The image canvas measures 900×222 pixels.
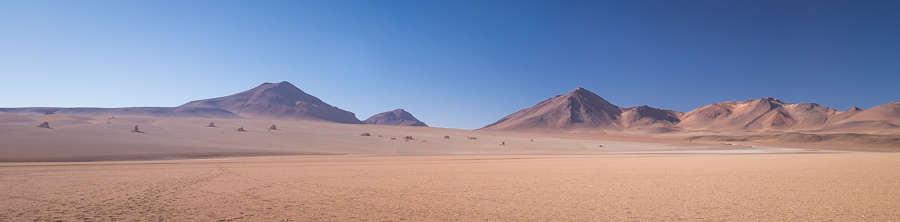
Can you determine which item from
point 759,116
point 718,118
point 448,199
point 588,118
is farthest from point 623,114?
point 448,199

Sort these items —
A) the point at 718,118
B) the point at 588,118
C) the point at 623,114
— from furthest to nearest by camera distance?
the point at 623,114 → the point at 588,118 → the point at 718,118

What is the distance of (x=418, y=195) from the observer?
748 cm

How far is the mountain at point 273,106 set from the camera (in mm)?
163500

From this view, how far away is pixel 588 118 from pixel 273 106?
→ 12952 cm

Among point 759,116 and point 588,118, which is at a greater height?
point 588,118

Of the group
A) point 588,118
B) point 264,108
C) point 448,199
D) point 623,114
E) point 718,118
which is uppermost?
point 623,114

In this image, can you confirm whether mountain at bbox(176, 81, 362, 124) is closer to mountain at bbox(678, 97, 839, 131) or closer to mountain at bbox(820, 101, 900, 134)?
mountain at bbox(678, 97, 839, 131)

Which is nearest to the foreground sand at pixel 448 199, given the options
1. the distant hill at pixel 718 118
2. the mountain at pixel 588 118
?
the distant hill at pixel 718 118

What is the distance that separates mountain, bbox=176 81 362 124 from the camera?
163500mm

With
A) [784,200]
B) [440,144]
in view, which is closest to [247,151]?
[440,144]

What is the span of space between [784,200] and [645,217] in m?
2.91

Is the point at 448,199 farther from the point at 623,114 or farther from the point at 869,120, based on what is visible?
the point at 623,114

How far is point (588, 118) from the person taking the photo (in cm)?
17750

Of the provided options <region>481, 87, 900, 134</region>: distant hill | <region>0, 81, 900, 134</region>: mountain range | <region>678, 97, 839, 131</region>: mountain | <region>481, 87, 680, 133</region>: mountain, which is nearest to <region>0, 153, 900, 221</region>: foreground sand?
<region>481, 87, 900, 134</region>: distant hill
